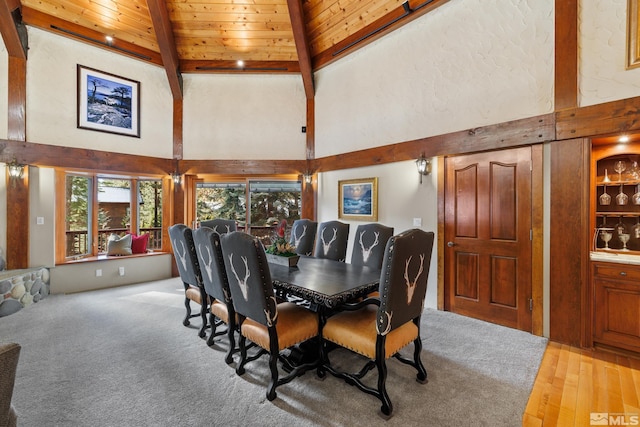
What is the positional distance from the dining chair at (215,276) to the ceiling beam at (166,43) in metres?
4.08

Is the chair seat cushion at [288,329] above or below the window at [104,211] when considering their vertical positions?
below

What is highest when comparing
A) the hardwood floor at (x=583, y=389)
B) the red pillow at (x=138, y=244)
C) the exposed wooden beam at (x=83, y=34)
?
the exposed wooden beam at (x=83, y=34)

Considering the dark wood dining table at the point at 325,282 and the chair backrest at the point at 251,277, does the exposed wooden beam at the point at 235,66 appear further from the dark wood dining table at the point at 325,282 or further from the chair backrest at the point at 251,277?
the chair backrest at the point at 251,277

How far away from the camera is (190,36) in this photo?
5223mm

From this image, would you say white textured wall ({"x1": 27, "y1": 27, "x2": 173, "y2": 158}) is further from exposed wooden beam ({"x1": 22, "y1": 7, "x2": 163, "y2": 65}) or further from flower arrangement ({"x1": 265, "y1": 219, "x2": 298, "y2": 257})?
flower arrangement ({"x1": 265, "y1": 219, "x2": 298, "y2": 257})

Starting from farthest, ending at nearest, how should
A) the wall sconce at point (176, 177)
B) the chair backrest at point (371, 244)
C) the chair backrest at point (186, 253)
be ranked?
the wall sconce at point (176, 177)
the chair backrest at point (371, 244)
the chair backrest at point (186, 253)

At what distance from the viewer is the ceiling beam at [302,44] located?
14.8 feet

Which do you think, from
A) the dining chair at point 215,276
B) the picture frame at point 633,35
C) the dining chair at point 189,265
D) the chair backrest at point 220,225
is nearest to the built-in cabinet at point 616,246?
the picture frame at point 633,35

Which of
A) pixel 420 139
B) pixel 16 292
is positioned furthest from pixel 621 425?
pixel 16 292

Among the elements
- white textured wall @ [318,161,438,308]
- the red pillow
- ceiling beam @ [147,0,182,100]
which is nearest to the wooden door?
white textured wall @ [318,161,438,308]

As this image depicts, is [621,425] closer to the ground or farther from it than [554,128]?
closer to the ground

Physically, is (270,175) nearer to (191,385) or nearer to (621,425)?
(191,385)

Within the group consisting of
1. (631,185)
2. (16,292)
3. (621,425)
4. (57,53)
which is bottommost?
(621,425)

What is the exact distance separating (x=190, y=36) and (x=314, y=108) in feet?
8.63
